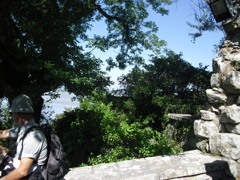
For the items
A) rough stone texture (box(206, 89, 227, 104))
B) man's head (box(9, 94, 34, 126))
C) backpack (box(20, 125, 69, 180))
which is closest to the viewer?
backpack (box(20, 125, 69, 180))

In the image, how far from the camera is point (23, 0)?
12.0ft

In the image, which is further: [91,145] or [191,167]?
[91,145]

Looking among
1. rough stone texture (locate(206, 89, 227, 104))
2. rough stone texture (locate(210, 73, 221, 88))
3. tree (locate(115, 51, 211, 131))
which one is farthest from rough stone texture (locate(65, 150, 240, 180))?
tree (locate(115, 51, 211, 131))

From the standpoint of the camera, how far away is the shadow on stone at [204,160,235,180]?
2.82 meters

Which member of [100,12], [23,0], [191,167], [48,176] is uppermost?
[100,12]

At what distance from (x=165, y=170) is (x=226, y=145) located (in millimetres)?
1099

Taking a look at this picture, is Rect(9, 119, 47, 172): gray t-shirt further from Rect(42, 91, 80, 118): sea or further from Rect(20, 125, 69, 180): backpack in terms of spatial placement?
Rect(42, 91, 80, 118): sea

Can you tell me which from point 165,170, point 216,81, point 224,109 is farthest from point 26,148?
point 216,81

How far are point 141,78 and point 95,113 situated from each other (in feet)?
8.68

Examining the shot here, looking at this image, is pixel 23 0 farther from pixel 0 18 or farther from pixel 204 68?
pixel 204 68

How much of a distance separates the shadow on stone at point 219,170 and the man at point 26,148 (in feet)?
7.04

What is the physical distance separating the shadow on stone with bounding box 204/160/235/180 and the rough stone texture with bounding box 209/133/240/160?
0.21 metres

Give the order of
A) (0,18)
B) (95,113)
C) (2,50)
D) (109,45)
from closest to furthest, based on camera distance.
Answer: (0,18) → (2,50) → (95,113) → (109,45)

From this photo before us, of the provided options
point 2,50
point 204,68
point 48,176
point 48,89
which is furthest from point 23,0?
point 204,68
